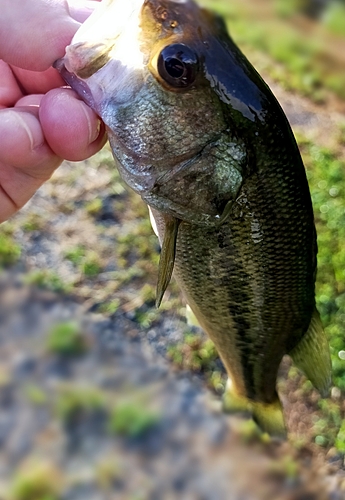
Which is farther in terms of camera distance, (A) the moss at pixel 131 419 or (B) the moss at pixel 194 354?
(B) the moss at pixel 194 354

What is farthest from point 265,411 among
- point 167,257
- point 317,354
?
point 167,257

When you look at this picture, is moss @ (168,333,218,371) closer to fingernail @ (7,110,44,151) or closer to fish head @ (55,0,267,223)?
fish head @ (55,0,267,223)

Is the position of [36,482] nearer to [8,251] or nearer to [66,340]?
[66,340]

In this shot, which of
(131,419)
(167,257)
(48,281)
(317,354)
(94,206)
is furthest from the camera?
(94,206)

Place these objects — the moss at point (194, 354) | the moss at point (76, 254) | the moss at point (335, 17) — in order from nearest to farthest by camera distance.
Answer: the moss at point (194, 354), the moss at point (76, 254), the moss at point (335, 17)

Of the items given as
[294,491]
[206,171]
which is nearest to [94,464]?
[294,491]

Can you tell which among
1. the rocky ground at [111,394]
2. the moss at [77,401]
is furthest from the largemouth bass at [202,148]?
the moss at [77,401]

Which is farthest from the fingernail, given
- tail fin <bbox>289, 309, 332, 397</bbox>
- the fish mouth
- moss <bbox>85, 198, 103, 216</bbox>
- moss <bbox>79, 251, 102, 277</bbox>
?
moss <bbox>85, 198, 103, 216</bbox>

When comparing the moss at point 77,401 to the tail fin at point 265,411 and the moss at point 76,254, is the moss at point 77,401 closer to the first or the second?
the moss at point 76,254
